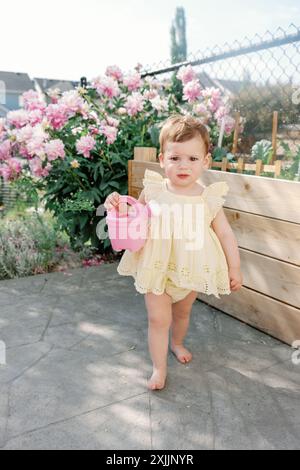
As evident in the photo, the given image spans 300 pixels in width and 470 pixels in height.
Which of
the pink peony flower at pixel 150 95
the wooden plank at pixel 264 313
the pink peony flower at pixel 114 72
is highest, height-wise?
the pink peony flower at pixel 114 72

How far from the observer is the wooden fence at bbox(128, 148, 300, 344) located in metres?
2.07

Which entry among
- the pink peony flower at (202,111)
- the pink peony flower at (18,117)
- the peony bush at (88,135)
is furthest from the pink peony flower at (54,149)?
the pink peony flower at (202,111)

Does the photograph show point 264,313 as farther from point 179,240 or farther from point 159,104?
point 159,104

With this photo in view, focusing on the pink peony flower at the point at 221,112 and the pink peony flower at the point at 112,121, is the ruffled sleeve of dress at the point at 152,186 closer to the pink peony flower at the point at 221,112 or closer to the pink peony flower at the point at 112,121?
the pink peony flower at the point at 221,112

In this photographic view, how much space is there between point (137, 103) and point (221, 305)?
68.5 inches

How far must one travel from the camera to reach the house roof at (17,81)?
29.9 metres

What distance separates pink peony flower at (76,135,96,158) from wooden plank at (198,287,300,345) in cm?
148

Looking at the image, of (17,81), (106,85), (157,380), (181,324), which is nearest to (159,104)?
(106,85)

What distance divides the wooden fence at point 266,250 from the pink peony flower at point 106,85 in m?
1.23

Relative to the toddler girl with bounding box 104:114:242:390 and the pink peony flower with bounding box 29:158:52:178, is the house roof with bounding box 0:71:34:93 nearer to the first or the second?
the pink peony flower with bounding box 29:158:52:178

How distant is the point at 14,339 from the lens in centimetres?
221

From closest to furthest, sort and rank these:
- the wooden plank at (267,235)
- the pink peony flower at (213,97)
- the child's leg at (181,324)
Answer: the child's leg at (181,324)
the wooden plank at (267,235)
the pink peony flower at (213,97)

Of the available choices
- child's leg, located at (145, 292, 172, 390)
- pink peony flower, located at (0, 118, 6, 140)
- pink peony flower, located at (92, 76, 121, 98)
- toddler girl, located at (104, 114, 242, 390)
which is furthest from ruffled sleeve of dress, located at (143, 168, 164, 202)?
pink peony flower, located at (0, 118, 6, 140)
